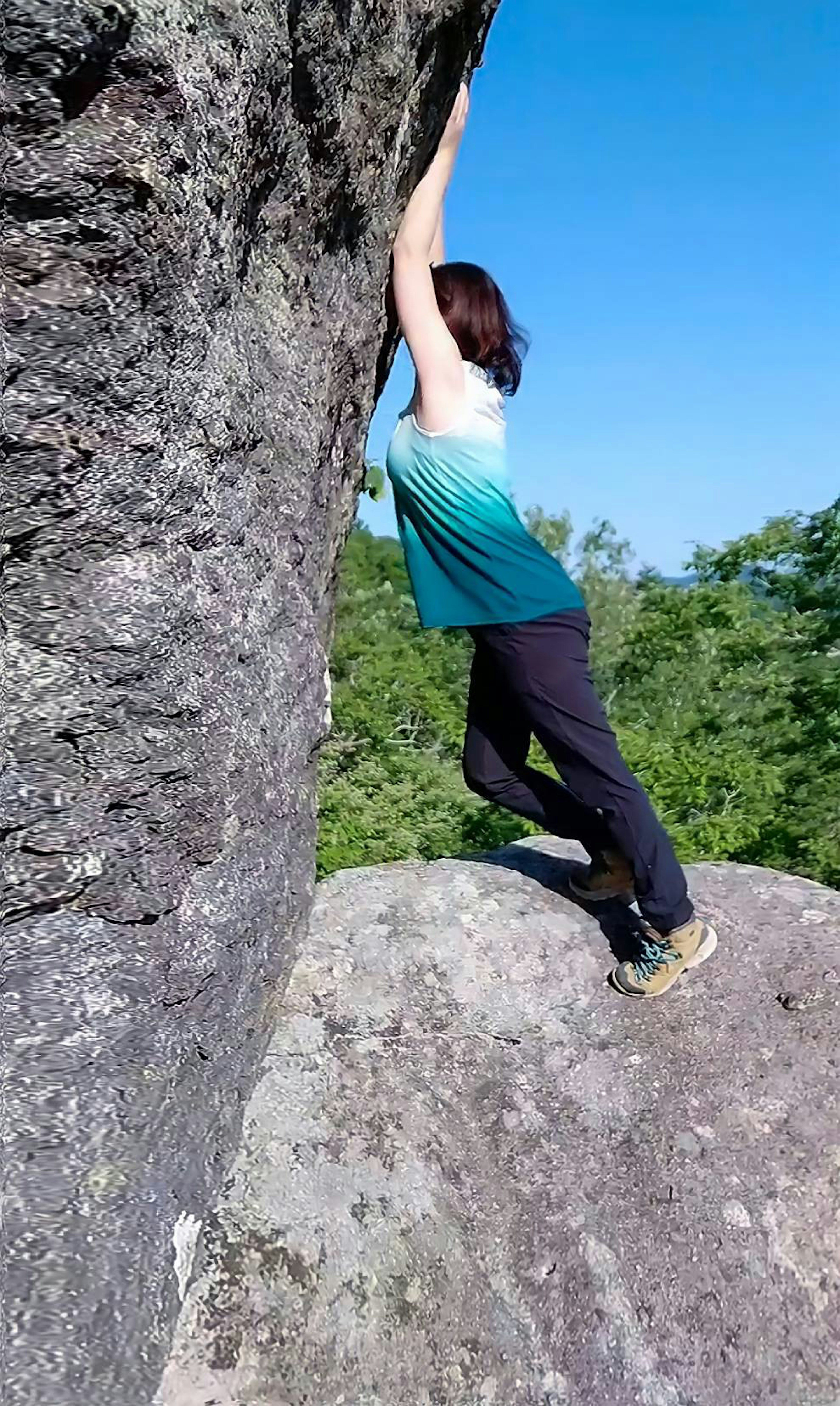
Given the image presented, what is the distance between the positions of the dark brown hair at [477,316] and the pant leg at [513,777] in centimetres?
89

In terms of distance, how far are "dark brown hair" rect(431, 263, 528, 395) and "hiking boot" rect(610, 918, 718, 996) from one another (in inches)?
65.5

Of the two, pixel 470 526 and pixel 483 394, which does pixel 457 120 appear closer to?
pixel 483 394

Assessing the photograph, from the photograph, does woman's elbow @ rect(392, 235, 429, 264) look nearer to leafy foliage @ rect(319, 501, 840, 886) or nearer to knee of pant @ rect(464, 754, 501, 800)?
knee of pant @ rect(464, 754, 501, 800)

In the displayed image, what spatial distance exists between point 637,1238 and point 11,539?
2.21m

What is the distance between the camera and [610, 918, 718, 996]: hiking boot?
3.31 meters

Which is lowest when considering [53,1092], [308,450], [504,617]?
[53,1092]

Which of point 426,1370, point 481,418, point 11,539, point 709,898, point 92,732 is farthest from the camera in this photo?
point 709,898

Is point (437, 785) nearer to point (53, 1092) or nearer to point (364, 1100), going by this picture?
point (364, 1100)

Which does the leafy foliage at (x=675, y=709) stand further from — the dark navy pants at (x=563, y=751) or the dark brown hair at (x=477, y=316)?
the dark brown hair at (x=477, y=316)

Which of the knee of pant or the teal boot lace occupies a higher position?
the knee of pant

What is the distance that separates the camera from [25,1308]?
2.02m

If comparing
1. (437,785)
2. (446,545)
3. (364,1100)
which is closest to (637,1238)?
(364,1100)

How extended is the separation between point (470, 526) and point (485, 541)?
0.06 metres

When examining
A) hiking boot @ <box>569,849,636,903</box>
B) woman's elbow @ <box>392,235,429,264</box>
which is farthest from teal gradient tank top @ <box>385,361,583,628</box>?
hiking boot @ <box>569,849,636,903</box>
